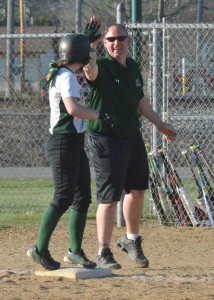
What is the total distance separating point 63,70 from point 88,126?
0.75 metres

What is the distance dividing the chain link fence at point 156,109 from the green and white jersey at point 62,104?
228 centimetres

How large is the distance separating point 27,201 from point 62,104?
5829mm

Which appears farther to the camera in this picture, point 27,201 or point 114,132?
point 27,201

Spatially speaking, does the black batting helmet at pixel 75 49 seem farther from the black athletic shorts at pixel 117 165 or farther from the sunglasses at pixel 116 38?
the black athletic shorts at pixel 117 165

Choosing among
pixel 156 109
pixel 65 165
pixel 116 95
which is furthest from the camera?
pixel 156 109

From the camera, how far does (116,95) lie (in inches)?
322

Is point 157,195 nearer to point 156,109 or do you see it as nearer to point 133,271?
point 156,109

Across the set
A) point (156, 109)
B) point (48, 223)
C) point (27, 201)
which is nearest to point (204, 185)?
point (156, 109)

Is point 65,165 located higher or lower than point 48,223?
higher

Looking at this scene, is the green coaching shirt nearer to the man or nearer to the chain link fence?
the man

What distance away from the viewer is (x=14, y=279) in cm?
766

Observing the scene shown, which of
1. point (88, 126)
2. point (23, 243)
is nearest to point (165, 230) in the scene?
point (23, 243)

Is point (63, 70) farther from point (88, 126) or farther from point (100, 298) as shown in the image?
point (100, 298)

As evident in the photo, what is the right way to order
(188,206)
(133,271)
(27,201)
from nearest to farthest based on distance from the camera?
(133,271) → (188,206) → (27,201)
